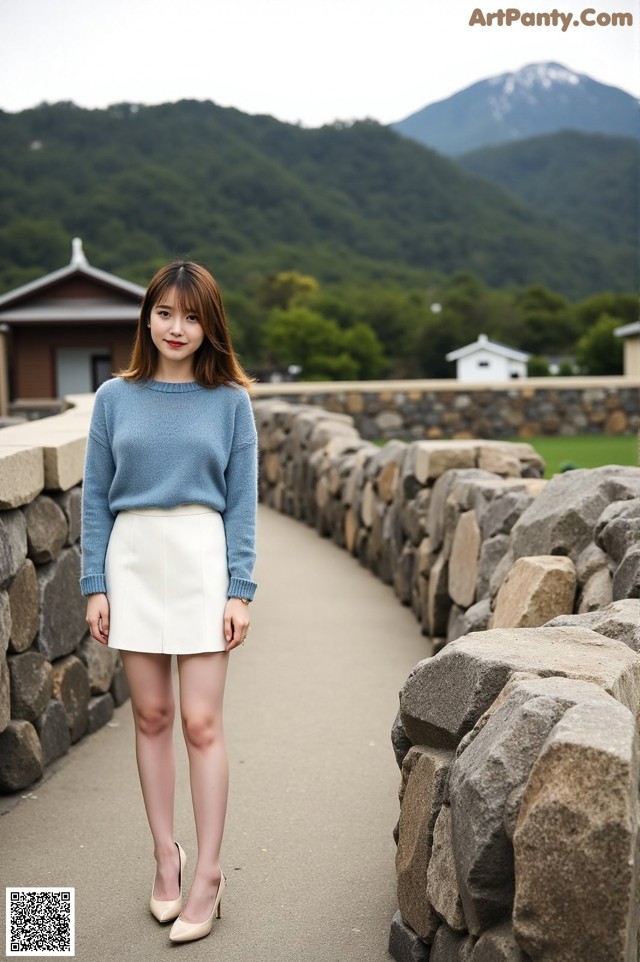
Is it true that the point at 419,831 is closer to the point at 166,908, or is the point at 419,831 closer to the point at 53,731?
the point at 166,908

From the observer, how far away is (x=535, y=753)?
2258 millimetres

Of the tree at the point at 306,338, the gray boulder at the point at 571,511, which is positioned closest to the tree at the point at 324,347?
the tree at the point at 306,338

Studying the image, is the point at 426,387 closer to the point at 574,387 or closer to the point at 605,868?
the point at 574,387

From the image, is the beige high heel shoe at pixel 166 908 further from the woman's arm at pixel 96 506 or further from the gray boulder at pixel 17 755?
the gray boulder at pixel 17 755

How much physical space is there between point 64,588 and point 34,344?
1745 centimetres

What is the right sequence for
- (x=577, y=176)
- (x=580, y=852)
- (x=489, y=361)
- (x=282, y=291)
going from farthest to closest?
(x=577, y=176), (x=282, y=291), (x=489, y=361), (x=580, y=852)

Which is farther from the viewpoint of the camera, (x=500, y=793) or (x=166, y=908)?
(x=166, y=908)

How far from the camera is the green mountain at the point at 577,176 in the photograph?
79.6 m

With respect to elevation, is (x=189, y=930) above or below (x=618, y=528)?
below

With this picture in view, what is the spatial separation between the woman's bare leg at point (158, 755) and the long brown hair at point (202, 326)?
0.73 m

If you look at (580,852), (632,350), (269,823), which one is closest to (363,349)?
(632,350)

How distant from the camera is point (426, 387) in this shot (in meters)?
16.6

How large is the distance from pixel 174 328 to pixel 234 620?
744 mm

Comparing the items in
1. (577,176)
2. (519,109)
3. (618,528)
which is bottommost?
(618,528)
